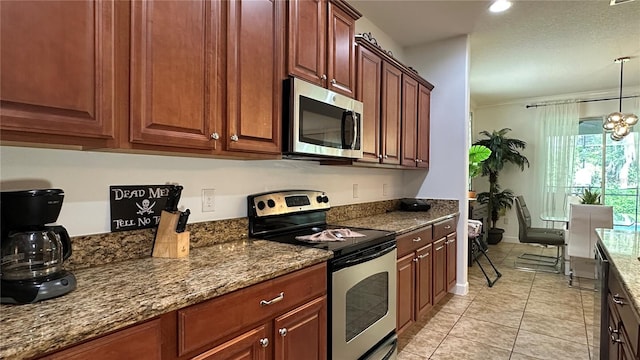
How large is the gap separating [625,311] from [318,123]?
157 cm

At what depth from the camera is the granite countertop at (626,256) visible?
1165mm

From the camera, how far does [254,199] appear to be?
1968 mm

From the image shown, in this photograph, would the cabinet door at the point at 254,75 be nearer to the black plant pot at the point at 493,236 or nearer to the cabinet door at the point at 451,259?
the cabinet door at the point at 451,259

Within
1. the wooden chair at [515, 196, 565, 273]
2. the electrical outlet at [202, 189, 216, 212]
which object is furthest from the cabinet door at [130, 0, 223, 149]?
the wooden chair at [515, 196, 565, 273]

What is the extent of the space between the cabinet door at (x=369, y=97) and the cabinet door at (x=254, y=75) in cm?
86

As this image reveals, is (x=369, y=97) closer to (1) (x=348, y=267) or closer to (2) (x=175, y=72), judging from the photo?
(1) (x=348, y=267)

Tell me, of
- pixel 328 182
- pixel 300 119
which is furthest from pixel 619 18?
pixel 300 119

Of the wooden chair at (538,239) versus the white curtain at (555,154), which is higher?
the white curtain at (555,154)

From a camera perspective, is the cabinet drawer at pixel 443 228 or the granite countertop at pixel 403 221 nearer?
the granite countertop at pixel 403 221

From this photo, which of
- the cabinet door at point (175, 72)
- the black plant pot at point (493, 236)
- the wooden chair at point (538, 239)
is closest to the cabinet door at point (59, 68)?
the cabinet door at point (175, 72)

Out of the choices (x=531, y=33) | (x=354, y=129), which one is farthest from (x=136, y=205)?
(x=531, y=33)

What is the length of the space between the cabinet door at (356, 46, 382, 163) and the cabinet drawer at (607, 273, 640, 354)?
1558mm

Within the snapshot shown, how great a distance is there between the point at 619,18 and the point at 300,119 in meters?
3.31

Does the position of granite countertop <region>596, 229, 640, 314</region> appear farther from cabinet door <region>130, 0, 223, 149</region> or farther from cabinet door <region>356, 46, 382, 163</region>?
cabinet door <region>130, 0, 223, 149</region>
